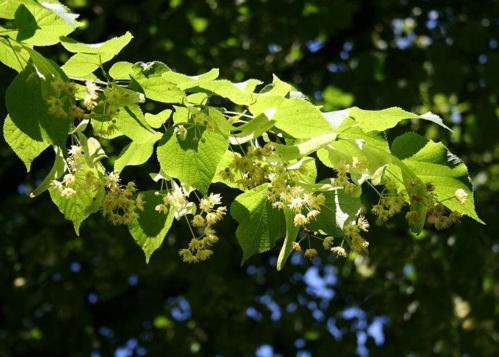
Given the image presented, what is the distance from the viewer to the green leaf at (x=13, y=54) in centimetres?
146

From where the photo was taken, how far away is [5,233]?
204 inches

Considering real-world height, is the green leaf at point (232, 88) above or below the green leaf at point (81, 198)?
above

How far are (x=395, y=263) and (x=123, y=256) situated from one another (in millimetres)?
1836

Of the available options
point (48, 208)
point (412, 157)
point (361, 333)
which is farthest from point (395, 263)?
point (412, 157)

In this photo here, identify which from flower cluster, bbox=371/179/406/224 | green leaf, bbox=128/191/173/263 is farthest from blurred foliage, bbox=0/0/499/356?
flower cluster, bbox=371/179/406/224

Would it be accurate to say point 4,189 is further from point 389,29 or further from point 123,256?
point 389,29

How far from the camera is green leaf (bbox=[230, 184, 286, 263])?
1598mm

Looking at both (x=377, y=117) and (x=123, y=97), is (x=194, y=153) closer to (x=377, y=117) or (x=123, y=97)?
(x=123, y=97)

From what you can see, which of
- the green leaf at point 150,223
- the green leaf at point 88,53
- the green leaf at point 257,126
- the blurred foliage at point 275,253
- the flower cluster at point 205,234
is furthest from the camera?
the blurred foliage at point 275,253

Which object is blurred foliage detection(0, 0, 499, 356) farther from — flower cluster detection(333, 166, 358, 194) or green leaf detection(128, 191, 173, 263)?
flower cluster detection(333, 166, 358, 194)

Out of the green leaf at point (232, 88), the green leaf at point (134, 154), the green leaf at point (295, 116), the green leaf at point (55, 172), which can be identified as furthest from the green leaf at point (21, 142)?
the green leaf at point (295, 116)

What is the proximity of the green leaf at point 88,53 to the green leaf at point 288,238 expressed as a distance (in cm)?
46

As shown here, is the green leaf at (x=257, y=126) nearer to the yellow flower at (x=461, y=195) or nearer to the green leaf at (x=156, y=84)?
the green leaf at (x=156, y=84)

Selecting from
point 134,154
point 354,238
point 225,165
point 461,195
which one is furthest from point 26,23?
point 461,195
